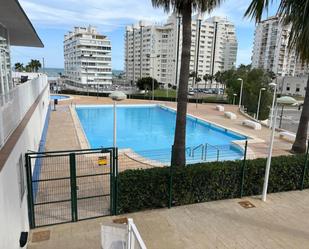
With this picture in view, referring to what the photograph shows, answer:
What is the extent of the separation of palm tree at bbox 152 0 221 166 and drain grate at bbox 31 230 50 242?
13.7 ft

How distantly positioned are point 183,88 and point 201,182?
2.95 metres

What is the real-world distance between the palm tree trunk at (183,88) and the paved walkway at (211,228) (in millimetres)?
1767

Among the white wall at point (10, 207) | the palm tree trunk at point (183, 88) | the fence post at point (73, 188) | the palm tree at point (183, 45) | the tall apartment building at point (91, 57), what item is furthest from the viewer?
the tall apartment building at point (91, 57)

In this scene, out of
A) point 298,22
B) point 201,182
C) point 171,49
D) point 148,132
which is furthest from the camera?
point 171,49

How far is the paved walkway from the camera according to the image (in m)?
5.70

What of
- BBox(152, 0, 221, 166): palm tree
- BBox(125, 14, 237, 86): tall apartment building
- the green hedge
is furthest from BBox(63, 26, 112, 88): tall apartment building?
the green hedge

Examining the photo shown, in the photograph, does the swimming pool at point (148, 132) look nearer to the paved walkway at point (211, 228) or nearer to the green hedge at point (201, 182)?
the green hedge at point (201, 182)

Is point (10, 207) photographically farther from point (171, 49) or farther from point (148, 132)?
point (171, 49)

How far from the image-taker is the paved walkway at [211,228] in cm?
570

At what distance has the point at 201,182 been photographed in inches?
295

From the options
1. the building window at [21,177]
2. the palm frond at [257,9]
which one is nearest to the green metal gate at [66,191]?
the building window at [21,177]

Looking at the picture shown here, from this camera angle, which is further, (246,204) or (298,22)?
(298,22)

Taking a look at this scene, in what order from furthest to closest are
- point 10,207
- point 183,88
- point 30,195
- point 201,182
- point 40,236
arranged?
point 183,88 < point 201,182 < point 30,195 < point 40,236 < point 10,207

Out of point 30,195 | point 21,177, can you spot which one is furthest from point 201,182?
point 21,177
